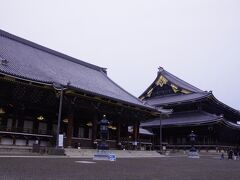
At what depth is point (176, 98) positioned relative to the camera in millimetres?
56406

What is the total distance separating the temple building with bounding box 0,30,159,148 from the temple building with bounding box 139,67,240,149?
40.4 feet

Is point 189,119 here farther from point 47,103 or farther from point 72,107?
point 47,103

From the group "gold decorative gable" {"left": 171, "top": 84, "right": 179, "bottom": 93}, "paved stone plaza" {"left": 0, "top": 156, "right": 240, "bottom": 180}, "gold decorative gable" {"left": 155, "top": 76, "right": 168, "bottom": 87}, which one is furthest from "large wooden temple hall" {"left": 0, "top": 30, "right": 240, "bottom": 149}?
"paved stone plaza" {"left": 0, "top": 156, "right": 240, "bottom": 180}

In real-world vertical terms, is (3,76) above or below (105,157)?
above

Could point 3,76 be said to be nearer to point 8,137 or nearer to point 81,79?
point 8,137

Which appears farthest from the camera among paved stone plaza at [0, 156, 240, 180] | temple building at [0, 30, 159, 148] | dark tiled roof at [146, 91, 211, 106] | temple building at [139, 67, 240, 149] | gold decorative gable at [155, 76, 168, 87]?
gold decorative gable at [155, 76, 168, 87]

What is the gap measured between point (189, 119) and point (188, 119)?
0.73ft

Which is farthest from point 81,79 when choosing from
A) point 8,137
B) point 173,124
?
point 173,124

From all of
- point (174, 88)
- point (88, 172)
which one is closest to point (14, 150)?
point (88, 172)

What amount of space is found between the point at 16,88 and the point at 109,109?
11.0m

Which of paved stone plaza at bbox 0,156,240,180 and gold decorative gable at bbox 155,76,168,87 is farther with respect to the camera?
gold decorative gable at bbox 155,76,168,87

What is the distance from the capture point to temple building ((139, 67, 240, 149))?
48281mm

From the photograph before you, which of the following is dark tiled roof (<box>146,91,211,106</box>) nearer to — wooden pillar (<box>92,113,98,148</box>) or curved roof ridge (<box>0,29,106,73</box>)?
curved roof ridge (<box>0,29,106,73</box>)

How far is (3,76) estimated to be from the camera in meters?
24.4
